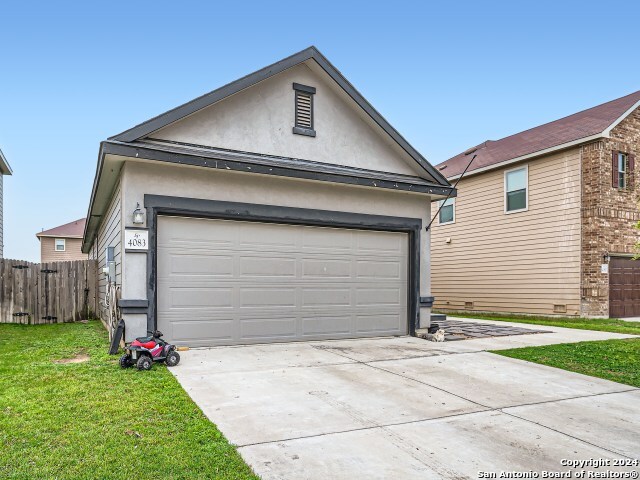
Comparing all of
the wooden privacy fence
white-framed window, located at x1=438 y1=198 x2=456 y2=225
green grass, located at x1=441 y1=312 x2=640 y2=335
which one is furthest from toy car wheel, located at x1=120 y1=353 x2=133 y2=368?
white-framed window, located at x1=438 y1=198 x2=456 y2=225

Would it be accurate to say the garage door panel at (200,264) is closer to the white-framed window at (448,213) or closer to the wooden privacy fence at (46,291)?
the wooden privacy fence at (46,291)

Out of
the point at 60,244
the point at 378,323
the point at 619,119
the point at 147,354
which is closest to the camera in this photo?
the point at 147,354

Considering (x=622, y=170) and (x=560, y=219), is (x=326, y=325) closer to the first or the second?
(x=560, y=219)

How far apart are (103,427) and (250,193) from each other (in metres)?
5.16

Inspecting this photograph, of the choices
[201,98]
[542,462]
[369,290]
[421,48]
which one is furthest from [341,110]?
[421,48]

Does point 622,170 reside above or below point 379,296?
above

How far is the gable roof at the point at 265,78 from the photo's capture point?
24.9ft

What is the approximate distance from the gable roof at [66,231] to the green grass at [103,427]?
30.1m

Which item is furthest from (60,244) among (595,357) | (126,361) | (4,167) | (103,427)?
(595,357)

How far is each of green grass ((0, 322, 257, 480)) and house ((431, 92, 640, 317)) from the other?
12.6 metres

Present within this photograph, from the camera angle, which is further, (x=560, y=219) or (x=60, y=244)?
(x=60, y=244)

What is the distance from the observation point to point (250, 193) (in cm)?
841

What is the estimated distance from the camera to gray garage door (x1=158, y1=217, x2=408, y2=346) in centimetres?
792

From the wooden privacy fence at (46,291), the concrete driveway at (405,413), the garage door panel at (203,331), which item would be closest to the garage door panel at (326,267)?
the garage door panel at (203,331)
